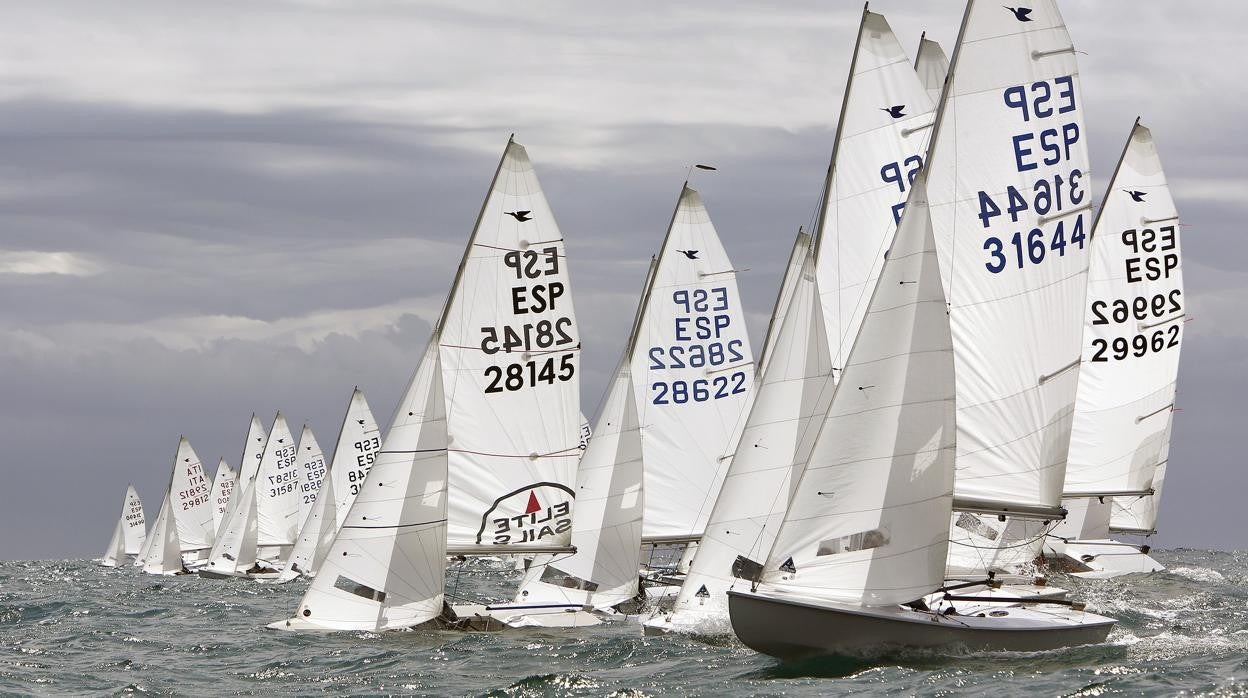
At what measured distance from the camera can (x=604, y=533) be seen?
27844 mm

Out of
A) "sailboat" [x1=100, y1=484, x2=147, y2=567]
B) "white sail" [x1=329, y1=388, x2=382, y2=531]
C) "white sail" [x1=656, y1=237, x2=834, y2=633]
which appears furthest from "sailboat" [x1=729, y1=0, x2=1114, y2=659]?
"sailboat" [x1=100, y1=484, x2=147, y2=567]

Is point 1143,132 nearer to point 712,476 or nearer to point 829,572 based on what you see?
point 712,476

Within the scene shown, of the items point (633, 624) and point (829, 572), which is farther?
point (633, 624)

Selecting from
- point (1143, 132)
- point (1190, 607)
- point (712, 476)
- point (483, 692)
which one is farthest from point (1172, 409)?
point (483, 692)

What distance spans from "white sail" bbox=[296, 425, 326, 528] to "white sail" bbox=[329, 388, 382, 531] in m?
11.0

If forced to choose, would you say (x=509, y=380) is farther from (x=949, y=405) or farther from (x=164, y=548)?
(x=164, y=548)

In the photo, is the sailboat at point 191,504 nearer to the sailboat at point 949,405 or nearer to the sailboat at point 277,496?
the sailboat at point 277,496

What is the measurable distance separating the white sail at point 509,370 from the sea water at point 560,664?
263 cm

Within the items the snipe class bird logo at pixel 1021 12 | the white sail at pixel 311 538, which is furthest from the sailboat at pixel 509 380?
the white sail at pixel 311 538

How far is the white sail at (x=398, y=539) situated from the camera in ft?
79.4

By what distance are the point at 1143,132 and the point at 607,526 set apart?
1890 centimetres

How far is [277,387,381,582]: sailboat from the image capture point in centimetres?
4562

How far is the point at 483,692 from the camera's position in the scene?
60.0ft

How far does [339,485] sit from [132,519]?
50.9m
